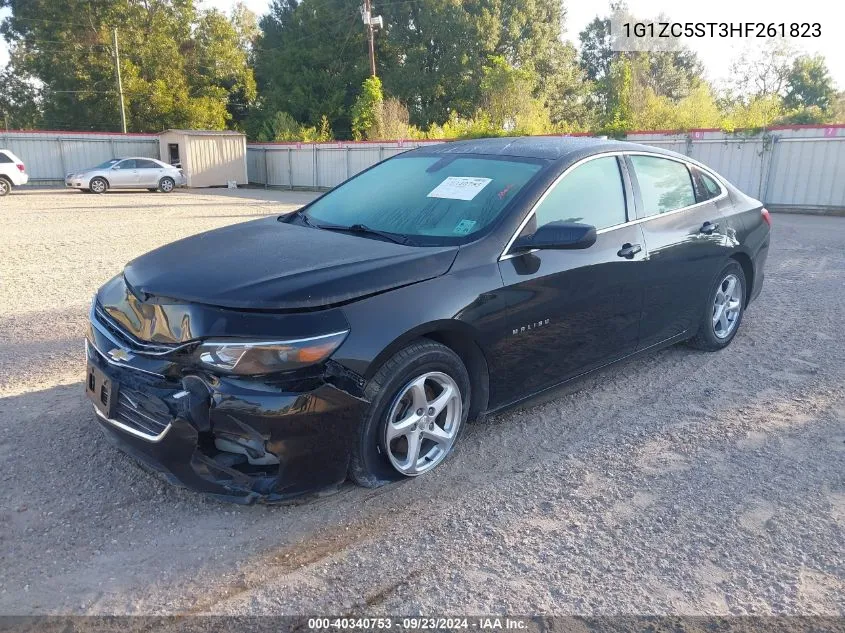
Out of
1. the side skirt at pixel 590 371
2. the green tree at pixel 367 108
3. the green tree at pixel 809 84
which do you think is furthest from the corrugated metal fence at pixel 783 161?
the green tree at pixel 809 84

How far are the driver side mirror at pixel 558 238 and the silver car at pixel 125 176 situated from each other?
2369cm

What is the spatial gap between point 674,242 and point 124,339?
344 centimetres

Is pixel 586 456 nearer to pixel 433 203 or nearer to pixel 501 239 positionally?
pixel 501 239

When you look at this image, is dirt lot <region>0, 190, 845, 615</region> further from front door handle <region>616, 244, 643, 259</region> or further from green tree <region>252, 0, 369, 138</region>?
green tree <region>252, 0, 369, 138</region>

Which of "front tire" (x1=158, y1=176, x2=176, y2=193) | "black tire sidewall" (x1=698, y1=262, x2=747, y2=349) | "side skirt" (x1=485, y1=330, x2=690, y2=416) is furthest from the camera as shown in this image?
"front tire" (x1=158, y1=176, x2=176, y2=193)

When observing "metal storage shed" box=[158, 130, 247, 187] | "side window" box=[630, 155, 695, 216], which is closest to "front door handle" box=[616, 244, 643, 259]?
"side window" box=[630, 155, 695, 216]

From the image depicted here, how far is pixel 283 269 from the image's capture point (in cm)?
306

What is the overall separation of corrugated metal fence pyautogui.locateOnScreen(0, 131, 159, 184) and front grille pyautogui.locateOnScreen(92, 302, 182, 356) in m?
30.0

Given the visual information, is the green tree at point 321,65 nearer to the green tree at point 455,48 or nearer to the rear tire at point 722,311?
the green tree at point 455,48

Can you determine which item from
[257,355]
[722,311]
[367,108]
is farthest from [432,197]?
[367,108]

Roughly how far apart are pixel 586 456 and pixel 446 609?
1.45 metres

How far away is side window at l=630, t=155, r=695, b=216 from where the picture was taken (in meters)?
4.44

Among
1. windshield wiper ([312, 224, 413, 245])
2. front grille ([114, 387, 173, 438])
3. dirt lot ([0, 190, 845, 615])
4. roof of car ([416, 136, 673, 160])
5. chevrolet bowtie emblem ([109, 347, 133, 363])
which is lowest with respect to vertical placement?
dirt lot ([0, 190, 845, 615])

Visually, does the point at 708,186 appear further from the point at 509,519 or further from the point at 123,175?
the point at 123,175
